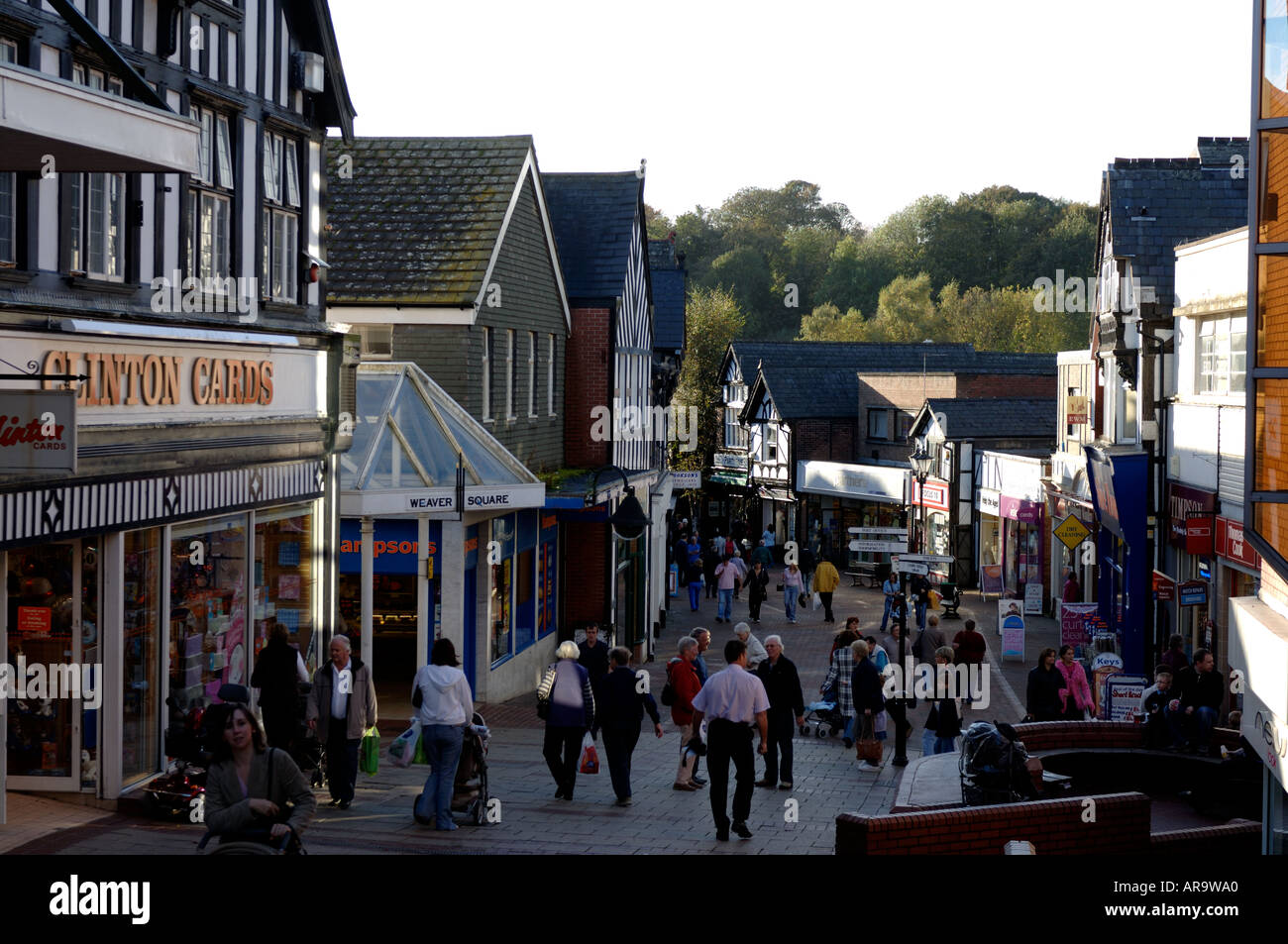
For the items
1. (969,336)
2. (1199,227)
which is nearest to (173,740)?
(1199,227)

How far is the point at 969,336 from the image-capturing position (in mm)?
81500

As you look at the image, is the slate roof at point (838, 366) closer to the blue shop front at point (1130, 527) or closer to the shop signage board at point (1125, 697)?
the blue shop front at point (1130, 527)

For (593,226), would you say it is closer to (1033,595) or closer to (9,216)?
(1033,595)

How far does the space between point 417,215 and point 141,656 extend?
11.0 meters

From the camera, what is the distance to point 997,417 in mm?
49156

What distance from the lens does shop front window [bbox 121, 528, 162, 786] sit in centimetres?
1355

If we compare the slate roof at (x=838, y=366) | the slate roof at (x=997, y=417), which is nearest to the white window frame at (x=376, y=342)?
the slate roof at (x=997, y=417)

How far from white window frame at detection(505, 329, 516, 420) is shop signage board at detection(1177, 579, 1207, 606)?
1065 cm

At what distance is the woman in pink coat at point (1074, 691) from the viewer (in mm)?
19656

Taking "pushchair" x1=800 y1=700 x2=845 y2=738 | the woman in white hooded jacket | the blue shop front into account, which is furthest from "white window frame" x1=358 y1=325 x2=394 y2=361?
the blue shop front

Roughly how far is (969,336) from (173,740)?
236ft

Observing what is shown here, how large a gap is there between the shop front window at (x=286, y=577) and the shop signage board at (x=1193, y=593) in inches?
496

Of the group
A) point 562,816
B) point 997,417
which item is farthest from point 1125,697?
point 997,417
